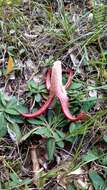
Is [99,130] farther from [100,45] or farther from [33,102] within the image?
[100,45]

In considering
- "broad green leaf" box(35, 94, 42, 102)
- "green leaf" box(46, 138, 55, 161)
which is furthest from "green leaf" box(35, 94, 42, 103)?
"green leaf" box(46, 138, 55, 161)

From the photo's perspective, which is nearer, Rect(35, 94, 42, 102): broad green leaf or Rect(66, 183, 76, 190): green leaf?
Rect(66, 183, 76, 190): green leaf

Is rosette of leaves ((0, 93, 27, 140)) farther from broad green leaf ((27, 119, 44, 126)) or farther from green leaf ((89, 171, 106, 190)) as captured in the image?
green leaf ((89, 171, 106, 190))

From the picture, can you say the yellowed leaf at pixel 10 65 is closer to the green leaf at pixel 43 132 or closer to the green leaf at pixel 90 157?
the green leaf at pixel 43 132

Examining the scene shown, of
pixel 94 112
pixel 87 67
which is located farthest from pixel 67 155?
pixel 87 67

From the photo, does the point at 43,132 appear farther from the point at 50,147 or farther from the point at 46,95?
the point at 46,95

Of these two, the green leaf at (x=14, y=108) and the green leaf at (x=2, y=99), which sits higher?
the green leaf at (x=2, y=99)

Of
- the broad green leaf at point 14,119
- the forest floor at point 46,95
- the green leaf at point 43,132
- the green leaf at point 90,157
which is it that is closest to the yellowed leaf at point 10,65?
the forest floor at point 46,95

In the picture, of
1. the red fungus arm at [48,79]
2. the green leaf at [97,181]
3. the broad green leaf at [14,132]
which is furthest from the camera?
the red fungus arm at [48,79]
